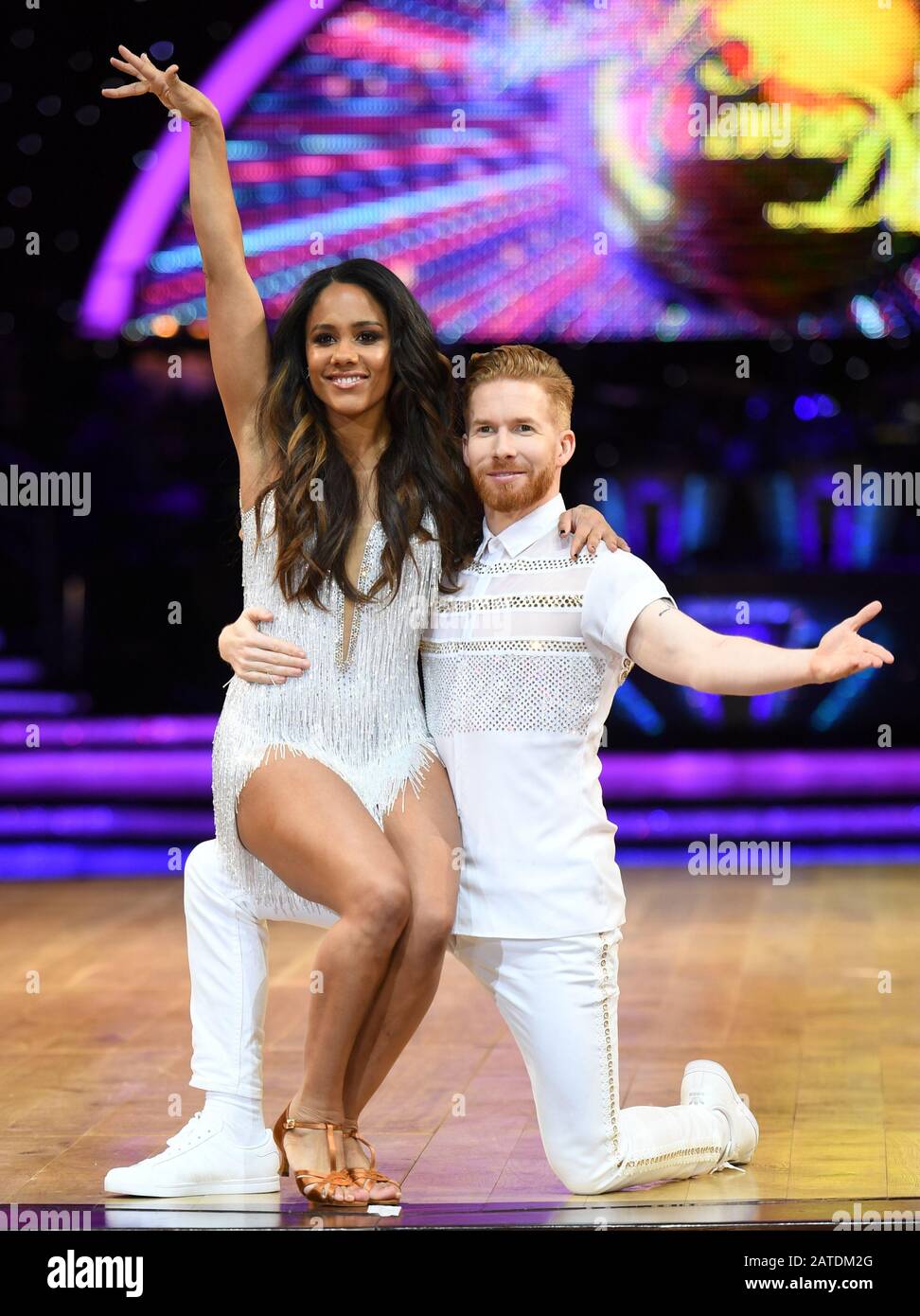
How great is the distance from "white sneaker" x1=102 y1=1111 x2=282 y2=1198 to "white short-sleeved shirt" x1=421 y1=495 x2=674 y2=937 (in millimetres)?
467

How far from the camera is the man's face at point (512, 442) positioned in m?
2.67

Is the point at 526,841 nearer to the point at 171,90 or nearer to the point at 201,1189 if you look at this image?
the point at 201,1189

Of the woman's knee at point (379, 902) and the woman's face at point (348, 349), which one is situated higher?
the woman's face at point (348, 349)

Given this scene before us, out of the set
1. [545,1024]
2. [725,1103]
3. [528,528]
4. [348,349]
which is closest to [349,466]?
[348,349]

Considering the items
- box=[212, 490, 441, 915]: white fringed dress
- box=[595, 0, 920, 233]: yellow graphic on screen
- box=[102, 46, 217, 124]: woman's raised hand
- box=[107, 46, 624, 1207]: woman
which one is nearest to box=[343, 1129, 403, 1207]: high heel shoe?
box=[107, 46, 624, 1207]: woman

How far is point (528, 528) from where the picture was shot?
8.91ft

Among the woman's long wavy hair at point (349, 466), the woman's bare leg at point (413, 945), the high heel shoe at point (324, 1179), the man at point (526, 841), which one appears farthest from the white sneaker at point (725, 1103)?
the woman's long wavy hair at point (349, 466)

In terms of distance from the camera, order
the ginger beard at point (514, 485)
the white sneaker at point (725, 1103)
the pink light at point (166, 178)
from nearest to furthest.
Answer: the ginger beard at point (514, 485) < the white sneaker at point (725, 1103) < the pink light at point (166, 178)

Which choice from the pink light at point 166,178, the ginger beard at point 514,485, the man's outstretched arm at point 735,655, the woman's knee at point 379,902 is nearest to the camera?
the man's outstretched arm at point 735,655

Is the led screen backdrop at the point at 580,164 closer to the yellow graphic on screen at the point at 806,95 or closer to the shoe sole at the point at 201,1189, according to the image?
the yellow graphic on screen at the point at 806,95

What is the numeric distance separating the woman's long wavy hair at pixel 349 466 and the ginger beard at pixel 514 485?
0.23 feet

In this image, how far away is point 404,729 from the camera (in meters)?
2.69
